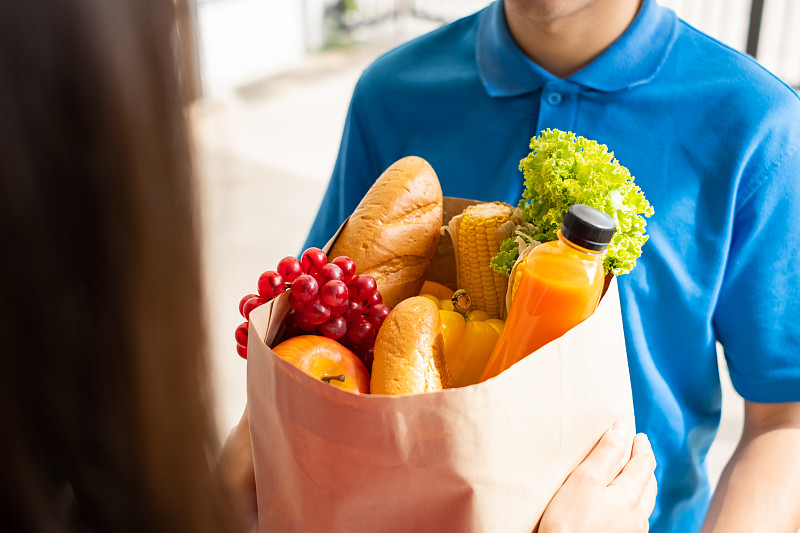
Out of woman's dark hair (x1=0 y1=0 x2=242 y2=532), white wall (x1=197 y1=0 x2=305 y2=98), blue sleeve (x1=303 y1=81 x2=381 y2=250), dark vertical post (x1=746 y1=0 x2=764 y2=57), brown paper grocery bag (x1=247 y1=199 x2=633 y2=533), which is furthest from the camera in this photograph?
white wall (x1=197 y1=0 x2=305 y2=98)

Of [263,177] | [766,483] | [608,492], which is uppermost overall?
[608,492]

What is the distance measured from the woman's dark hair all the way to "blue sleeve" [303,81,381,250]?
2.35ft

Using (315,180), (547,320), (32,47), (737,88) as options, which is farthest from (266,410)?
(315,180)

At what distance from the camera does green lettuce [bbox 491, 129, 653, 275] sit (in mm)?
628

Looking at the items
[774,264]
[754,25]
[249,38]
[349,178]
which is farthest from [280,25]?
[774,264]

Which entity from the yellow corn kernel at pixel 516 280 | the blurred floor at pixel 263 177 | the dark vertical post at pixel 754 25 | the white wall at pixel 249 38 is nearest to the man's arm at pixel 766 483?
the yellow corn kernel at pixel 516 280

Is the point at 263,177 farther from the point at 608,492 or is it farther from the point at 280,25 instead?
the point at 608,492

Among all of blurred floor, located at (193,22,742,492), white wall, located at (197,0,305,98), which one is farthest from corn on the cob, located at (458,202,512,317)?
white wall, located at (197,0,305,98)

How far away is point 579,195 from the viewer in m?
0.62

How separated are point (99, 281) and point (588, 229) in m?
0.36

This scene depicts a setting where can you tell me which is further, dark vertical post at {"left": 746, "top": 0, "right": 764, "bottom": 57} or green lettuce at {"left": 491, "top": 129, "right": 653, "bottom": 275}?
dark vertical post at {"left": 746, "top": 0, "right": 764, "bottom": 57}

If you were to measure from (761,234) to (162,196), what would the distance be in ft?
2.52

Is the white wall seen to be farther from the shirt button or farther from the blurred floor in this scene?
the shirt button

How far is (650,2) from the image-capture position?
A: 3.05 ft
